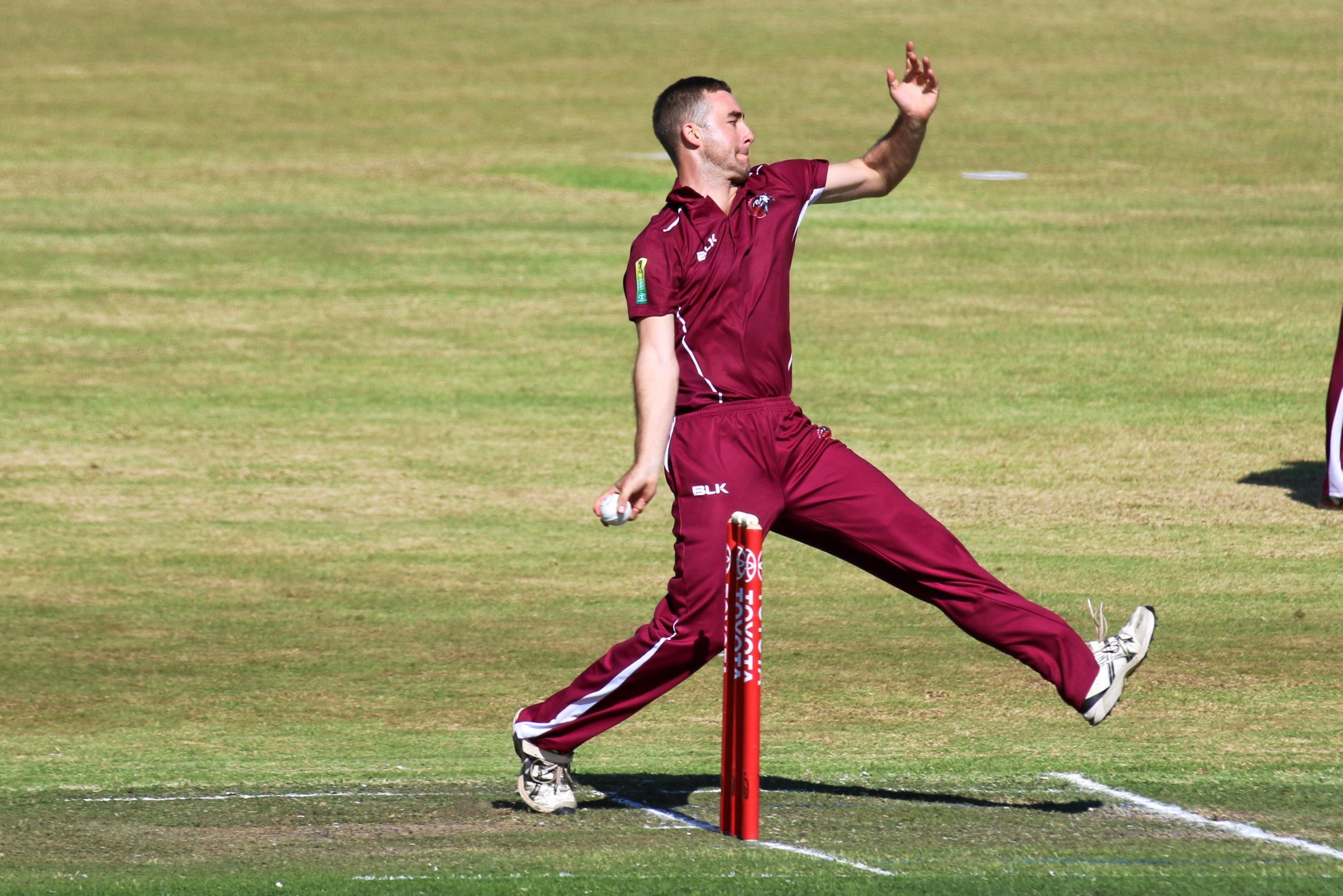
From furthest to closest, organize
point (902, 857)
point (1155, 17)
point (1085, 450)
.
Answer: point (1155, 17), point (1085, 450), point (902, 857)

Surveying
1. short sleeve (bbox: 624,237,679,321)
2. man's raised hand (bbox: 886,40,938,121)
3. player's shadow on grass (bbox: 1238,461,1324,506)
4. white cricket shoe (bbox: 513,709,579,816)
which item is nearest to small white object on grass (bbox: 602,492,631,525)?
short sleeve (bbox: 624,237,679,321)

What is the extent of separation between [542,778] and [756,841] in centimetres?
89

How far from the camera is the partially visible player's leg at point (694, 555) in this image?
6.14 meters

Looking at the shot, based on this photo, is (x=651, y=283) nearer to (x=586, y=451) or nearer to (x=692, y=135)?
(x=692, y=135)

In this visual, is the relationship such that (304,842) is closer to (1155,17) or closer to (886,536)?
(886,536)

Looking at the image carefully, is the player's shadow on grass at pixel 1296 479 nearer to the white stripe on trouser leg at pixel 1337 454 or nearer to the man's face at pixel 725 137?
the white stripe on trouser leg at pixel 1337 454

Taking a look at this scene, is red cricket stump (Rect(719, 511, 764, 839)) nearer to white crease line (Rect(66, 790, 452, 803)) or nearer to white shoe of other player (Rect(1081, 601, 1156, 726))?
white shoe of other player (Rect(1081, 601, 1156, 726))

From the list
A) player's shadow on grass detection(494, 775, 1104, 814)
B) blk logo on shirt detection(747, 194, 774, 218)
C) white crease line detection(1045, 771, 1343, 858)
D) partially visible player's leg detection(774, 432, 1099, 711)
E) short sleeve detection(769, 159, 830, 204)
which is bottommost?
player's shadow on grass detection(494, 775, 1104, 814)

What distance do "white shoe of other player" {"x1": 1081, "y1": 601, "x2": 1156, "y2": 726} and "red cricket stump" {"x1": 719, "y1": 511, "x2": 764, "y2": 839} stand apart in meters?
1.22

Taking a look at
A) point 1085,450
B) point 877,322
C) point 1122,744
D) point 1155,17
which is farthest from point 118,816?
point 1155,17

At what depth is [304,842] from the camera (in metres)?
6.03

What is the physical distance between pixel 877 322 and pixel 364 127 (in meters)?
12.0

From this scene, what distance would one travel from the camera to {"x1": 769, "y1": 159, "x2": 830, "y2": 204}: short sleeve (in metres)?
6.52

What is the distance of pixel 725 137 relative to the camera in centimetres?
636
